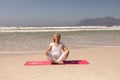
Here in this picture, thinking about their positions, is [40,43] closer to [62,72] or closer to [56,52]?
[56,52]

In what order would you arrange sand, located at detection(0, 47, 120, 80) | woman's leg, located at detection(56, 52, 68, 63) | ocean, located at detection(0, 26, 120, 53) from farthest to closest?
ocean, located at detection(0, 26, 120, 53)
woman's leg, located at detection(56, 52, 68, 63)
sand, located at detection(0, 47, 120, 80)

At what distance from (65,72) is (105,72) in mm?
903

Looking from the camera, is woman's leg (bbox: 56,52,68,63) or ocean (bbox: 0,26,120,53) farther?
ocean (bbox: 0,26,120,53)

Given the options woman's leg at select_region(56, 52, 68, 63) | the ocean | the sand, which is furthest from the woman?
the ocean

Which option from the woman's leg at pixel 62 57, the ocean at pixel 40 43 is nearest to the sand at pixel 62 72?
the woman's leg at pixel 62 57

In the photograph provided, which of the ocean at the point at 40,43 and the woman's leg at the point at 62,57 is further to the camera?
the ocean at the point at 40,43

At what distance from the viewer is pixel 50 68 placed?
8.36 metres

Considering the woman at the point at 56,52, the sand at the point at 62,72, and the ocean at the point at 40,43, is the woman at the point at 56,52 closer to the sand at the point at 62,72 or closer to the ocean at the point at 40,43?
the sand at the point at 62,72

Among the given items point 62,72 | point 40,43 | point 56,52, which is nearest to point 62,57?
point 56,52

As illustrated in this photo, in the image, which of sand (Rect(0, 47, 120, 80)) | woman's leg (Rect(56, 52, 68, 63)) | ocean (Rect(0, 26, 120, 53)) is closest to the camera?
sand (Rect(0, 47, 120, 80))

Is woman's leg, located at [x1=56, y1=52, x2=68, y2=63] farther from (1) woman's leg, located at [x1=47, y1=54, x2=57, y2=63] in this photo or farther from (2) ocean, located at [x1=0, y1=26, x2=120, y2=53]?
(2) ocean, located at [x1=0, y1=26, x2=120, y2=53]

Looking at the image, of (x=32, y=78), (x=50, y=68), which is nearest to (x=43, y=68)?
(x=50, y=68)

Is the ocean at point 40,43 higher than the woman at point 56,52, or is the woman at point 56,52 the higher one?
the woman at point 56,52

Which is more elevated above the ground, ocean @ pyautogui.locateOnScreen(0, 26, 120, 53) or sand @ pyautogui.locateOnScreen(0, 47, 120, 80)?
sand @ pyautogui.locateOnScreen(0, 47, 120, 80)
